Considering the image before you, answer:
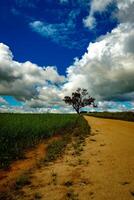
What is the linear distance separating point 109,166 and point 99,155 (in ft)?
7.08

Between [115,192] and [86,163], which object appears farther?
[86,163]

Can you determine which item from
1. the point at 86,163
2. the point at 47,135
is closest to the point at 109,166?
the point at 86,163

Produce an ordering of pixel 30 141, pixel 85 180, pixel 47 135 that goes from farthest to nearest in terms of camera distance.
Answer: pixel 47 135, pixel 30 141, pixel 85 180

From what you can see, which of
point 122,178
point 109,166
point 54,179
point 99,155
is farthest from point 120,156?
point 54,179

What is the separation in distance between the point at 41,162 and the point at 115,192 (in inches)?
167

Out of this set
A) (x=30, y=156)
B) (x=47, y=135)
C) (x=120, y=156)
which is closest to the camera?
(x=120, y=156)

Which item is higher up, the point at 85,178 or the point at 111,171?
the point at 111,171

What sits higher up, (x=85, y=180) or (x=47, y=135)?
(x=47, y=135)

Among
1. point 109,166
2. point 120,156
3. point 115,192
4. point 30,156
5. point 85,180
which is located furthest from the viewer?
point 30,156

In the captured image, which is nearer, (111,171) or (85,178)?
(85,178)

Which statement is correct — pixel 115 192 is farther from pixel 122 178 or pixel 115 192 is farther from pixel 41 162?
pixel 41 162

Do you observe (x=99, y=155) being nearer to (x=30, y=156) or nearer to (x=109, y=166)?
(x=109, y=166)

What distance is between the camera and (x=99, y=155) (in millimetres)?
11797

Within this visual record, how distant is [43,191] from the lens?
704 cm
